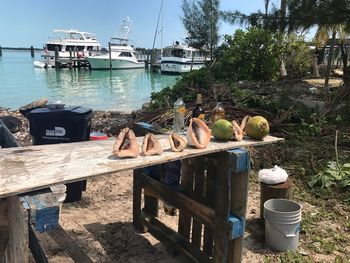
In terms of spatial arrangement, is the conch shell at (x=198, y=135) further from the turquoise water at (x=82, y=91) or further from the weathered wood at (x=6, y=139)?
the turquoise water at (x=82, y=91)

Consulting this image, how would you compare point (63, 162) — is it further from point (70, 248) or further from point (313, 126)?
point (313, 126)

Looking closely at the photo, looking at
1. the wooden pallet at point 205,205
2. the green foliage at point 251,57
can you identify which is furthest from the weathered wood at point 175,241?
the green foliage at point 251,57

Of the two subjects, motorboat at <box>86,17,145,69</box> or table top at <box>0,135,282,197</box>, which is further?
motorboat at <box>86,17,145,69</box>

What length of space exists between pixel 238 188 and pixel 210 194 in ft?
1.11

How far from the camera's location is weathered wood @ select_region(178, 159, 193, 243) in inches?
117

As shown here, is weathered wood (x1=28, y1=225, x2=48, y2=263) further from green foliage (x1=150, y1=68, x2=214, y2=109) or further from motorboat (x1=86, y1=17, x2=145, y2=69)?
motorboat (x1=86, y1=17, x2=145, y2=69)

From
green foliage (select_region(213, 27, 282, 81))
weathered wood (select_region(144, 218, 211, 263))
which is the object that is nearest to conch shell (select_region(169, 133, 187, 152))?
weathered wood (select_region(144, 218, 211, 263))

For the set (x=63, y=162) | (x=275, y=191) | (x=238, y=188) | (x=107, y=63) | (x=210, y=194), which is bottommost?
(x=275, y=191)

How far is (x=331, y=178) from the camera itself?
4328 millimetres

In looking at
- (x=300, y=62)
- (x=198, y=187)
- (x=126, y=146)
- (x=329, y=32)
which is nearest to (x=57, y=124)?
(x=198, y=187)

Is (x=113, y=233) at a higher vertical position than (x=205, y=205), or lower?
lower

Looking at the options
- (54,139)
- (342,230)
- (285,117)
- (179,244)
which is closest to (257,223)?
(342,230)

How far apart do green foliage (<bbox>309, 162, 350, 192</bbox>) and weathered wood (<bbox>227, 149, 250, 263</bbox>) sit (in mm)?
2019

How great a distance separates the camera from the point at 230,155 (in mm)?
2375
